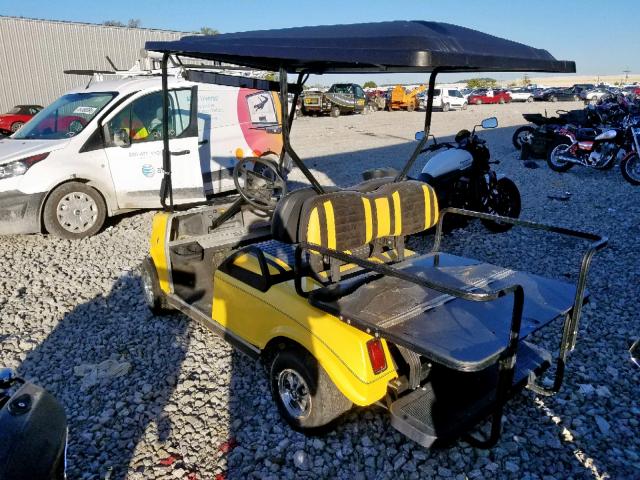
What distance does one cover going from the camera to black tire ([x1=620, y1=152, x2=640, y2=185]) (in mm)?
9637

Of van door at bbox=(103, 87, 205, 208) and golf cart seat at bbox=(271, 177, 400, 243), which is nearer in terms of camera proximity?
golf cart seat at bbox=(271, 177, 400, 243)

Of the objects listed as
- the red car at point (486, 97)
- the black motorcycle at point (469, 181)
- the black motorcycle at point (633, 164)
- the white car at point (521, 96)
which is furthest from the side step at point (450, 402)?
the white car at point (521, 96)

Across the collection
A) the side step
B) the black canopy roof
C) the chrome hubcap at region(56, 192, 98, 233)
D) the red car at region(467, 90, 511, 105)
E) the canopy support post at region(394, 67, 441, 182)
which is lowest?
the side step

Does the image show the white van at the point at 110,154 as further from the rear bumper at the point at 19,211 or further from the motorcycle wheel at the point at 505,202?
the motorcycle wheel at the point at 505,202

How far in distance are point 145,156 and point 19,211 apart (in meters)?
1.67

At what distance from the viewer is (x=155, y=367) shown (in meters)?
3.81

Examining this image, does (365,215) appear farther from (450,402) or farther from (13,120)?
(13,120)

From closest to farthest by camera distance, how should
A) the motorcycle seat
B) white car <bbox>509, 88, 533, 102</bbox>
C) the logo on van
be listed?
the logo on van → the motorcycle seat → white car <bbox>509, 88, 533, 102</bbox>

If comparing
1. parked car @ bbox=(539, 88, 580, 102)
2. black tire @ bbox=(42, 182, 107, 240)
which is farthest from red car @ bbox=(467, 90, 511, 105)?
black tire @ bbox=(42, 182, 107, 240)

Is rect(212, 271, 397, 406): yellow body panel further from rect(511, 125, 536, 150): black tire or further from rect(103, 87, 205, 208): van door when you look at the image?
rect(511, 125, 536, 150): black tire

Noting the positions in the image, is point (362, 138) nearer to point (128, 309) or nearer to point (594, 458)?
point (128, 309)

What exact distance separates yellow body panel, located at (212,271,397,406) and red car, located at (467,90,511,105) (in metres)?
38.2

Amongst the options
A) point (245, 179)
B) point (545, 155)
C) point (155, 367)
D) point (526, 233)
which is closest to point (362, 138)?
point (545, 155)

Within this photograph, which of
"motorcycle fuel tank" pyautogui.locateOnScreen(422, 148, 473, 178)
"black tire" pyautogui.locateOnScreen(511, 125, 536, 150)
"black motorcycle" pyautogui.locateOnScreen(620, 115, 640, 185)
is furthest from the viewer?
"black tire" pyautogui.locateOnScreen(511, 125, 536, 150)
